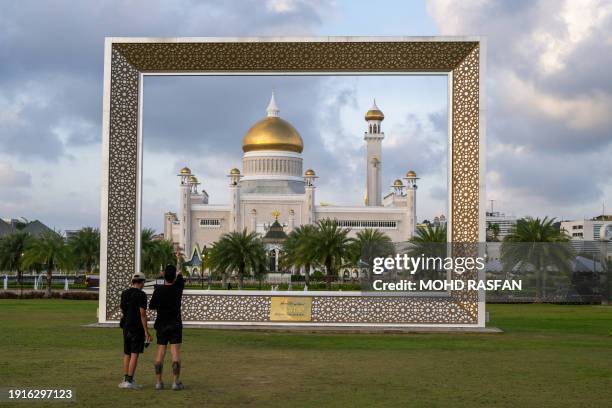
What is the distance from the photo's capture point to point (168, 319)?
8055mm

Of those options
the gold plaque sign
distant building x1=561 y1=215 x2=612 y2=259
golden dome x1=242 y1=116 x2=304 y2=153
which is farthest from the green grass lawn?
golden dome x1=242 y1=116 x2=304 y2=153

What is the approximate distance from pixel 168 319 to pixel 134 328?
0.37 meters

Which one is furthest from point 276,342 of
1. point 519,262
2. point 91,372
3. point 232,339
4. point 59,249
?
point 59,249

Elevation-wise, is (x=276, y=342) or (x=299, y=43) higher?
(x=299, y=43)

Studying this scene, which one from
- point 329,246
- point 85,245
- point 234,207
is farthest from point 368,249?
point 234,207

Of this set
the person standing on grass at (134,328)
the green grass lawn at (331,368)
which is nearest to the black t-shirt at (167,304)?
the person standing on grass at (134,328)

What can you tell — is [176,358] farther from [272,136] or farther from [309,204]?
[272,136]

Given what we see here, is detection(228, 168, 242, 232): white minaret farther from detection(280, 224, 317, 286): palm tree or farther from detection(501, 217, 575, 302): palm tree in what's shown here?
detection(501, 217, 575, 302): palm tree

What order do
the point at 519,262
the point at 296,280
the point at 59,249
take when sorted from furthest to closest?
the point at 296,280
the point at 59,249
the point at 519,262

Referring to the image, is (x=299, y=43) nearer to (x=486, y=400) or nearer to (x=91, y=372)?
(x=91, y=372)

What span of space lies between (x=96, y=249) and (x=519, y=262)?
20649mm

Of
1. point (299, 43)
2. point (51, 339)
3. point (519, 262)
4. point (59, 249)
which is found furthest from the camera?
point (59, 249)

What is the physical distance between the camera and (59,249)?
33.8m

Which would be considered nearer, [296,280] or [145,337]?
[145,337]
